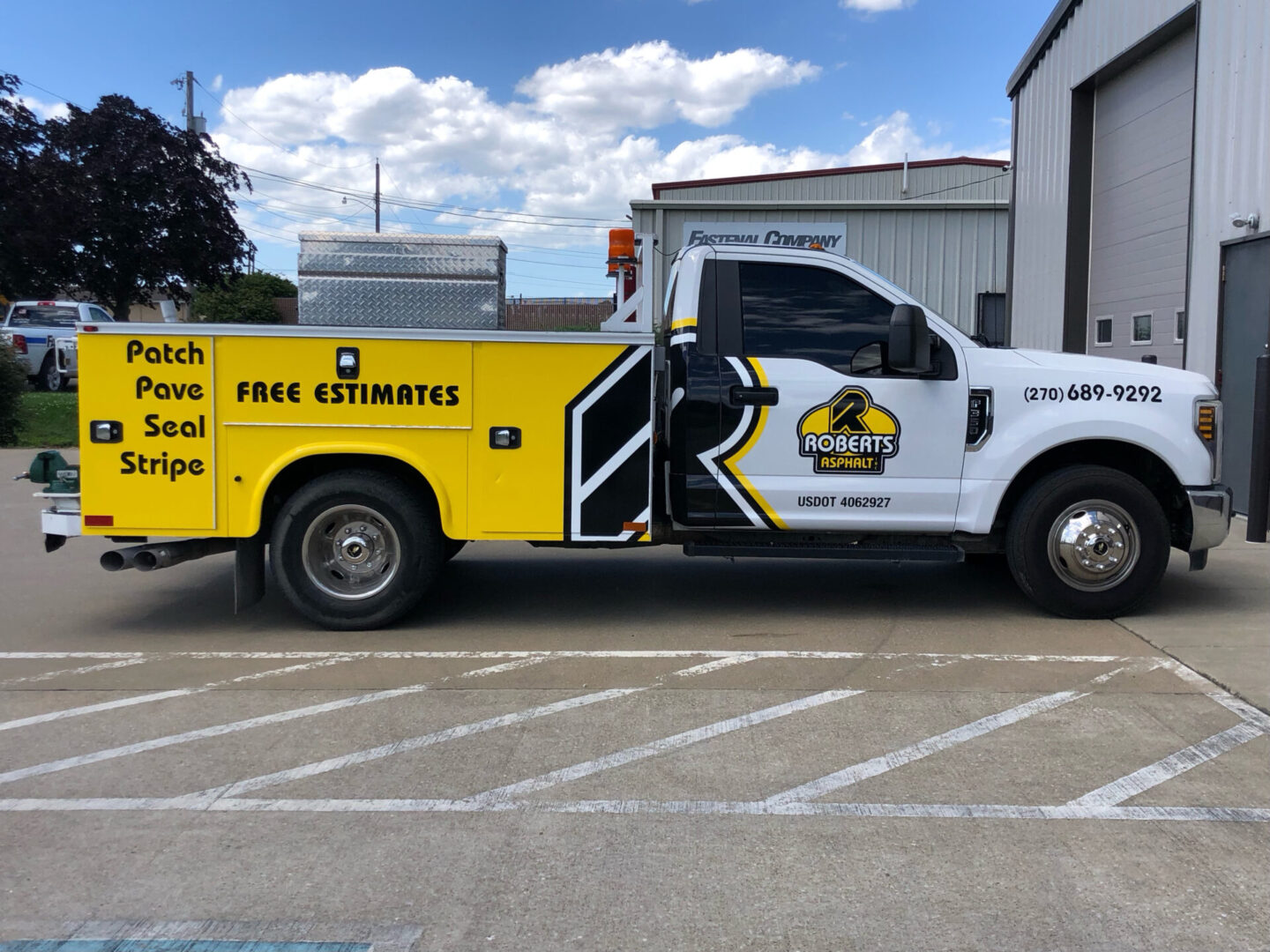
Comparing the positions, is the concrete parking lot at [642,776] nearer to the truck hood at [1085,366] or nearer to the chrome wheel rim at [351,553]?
the chrome wheel rim at [351,553]

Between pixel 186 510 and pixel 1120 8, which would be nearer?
pixel 186 510

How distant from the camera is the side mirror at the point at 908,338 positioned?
632cm

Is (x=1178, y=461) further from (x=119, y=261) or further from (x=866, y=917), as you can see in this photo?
(x=119, y=261)

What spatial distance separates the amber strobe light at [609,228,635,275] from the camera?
7188mm

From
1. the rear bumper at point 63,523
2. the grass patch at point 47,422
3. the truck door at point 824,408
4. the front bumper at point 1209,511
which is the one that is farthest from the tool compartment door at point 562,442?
the grass patch at point 47,422

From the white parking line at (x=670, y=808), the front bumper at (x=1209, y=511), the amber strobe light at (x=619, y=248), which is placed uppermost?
the amber strobe light at (x=619, y=248)

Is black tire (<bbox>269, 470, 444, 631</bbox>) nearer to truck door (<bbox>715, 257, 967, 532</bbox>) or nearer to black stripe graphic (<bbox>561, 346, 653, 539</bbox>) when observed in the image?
black stripe graphic (<bbox>561, 346, 653, 539</bbox>)

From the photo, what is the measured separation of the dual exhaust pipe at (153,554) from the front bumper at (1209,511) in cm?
595

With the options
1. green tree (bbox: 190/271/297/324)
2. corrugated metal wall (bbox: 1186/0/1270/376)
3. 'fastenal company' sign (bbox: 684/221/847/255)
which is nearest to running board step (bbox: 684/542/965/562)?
corrugated metal wall (bbox: 1186/0/1270/376)

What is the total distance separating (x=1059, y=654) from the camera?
6.20 metres

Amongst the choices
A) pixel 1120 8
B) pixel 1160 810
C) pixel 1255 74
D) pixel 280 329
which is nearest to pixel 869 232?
pixel 1120 8

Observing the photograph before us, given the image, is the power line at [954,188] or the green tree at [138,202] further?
the power line at [954,188]

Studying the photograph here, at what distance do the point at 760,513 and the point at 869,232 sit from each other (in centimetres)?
1678

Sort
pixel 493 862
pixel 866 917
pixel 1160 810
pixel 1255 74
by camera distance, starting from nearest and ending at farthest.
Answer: pixel 866 917 < pixel 493 862 < pixel 1160 810 < pixel 1255 74
